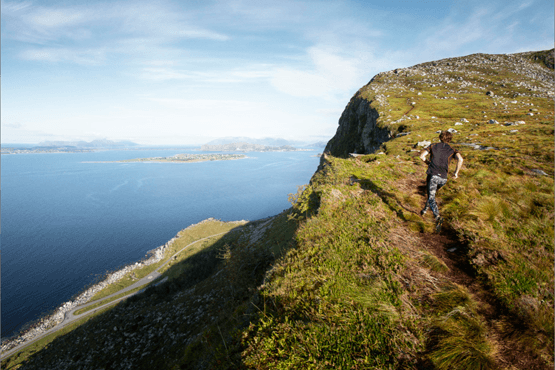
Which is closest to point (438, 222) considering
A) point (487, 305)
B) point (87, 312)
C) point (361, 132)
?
point (487, 305)

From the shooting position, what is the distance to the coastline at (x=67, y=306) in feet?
158

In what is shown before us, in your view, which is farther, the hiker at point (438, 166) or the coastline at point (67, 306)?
the coastline at point (67, 306)

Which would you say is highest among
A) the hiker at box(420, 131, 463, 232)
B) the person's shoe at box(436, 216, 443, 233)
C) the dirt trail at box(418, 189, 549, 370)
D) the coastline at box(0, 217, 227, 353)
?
the hiker at box(420, 131, 463, 232)

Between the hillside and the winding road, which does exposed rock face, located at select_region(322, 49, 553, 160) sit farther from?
the winding road

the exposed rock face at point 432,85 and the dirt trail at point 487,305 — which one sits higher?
the exposed rock face at point 432,85

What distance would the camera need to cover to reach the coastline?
48.2 m

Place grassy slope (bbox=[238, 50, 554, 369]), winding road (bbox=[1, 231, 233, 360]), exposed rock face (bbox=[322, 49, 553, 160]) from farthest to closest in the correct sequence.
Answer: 1. winding road (bbox=[1, 231, 233, 360])
2. exposed rock face (bbox=[322, 49, 553, 160])
3. grassy slope (bbox=[238, 50, 554, 369])

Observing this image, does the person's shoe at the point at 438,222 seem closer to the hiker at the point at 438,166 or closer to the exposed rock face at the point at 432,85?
the hiker at the point at 438,166

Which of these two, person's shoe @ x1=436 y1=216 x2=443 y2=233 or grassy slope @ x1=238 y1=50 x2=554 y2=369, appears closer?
grassy slope @ x1=238 y1=50 x2=554 y2=369

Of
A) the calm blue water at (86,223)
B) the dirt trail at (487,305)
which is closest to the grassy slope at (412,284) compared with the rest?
the dirt trail at (487,305)

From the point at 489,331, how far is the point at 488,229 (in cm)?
409

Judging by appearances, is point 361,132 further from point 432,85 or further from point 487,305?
point 487,305

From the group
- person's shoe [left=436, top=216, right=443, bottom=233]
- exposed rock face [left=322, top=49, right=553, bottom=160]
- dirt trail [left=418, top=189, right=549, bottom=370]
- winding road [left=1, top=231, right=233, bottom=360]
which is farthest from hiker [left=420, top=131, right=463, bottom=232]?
winding road [left=1, top=231, right=233, bottom=360]

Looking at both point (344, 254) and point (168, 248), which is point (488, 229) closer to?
point (344, 254)
